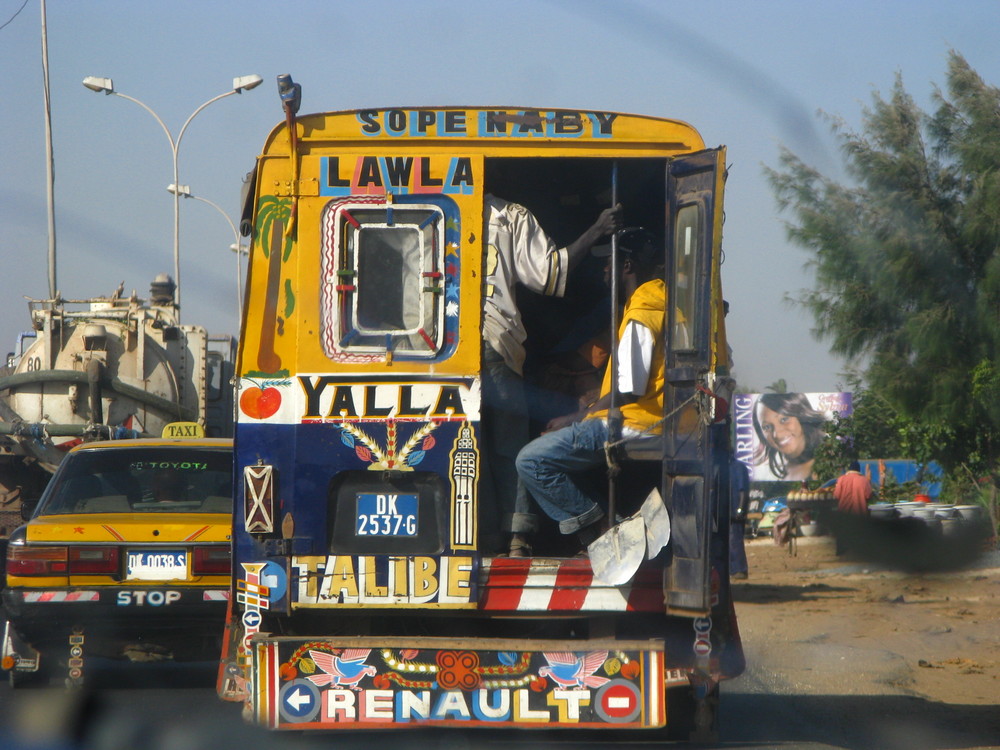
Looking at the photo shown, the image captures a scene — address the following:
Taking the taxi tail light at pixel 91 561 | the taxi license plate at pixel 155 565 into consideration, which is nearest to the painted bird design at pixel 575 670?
the taxi license plate at pixel 155 565

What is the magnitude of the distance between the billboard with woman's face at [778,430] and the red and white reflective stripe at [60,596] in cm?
2080

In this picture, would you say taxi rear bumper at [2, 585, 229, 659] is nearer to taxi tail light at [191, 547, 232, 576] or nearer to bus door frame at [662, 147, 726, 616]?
taxi tail light at [191, 547, 232, 576]

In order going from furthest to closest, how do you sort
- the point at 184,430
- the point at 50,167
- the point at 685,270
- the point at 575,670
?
the point at 50,167 < the point at 184,430 < the point at 685,270 < the point at 575,670

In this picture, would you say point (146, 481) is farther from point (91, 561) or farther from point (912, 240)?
point (912, 240)

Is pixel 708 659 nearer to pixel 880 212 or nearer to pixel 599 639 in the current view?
pixel 599 639

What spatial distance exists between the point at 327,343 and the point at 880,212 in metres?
8.59

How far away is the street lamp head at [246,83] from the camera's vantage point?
22.4m

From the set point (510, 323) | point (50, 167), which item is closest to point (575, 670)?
point (510, 323)

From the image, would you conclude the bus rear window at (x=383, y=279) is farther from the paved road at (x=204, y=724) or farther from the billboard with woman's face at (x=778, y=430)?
the billboard with woman's face at (x=778, y=430)

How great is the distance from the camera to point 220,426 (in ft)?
45.1

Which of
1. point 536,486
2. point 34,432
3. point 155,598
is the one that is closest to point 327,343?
point 536,486

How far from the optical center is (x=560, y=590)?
507 cm

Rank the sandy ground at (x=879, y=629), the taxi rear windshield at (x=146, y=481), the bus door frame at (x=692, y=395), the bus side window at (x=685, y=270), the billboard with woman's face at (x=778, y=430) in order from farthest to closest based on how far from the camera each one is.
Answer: the billboard with woman's face at (x=778, y=430), the sandy ground at (x=879, y=629), the taxi rear windshield at (x=146, y=481), the bus side window at (x=685, y=270), the bus door frame at (x=692, y=395)

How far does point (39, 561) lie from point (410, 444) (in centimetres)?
296
